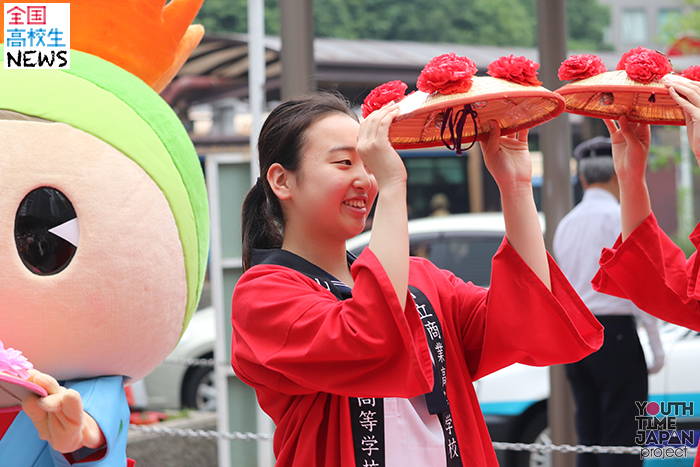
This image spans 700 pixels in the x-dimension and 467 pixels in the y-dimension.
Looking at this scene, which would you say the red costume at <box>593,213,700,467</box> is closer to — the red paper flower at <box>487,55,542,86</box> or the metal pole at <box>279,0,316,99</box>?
the red paper flower at <box>487,55,542,86</box>

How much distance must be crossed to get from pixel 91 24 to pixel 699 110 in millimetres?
1872

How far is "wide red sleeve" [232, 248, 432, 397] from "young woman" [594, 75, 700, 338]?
98 cm

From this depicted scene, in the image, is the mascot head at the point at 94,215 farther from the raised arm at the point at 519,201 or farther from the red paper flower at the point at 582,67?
the red paper flower at the point at 582,67

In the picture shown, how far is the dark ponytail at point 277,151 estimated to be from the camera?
202cm

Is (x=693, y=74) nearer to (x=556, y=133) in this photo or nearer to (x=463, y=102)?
(x=463, y=102)

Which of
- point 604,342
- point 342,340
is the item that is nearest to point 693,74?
point 342,340

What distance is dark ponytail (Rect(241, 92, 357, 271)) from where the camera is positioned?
2020mm

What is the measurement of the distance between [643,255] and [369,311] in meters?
1.12

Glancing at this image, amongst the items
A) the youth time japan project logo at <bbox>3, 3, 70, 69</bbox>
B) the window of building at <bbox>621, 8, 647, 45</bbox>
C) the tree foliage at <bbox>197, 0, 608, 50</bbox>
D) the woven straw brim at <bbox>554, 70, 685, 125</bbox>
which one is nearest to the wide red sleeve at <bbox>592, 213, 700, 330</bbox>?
the woven straw brim at <bbox>554, 70, 685, 125</bbox>

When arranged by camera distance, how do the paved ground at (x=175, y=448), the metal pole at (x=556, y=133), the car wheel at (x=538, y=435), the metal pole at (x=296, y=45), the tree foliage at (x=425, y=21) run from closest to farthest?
the metal pole at (x=296, y=45), the metal pole at (x=556, y=133), the car wheel at (x=538, y=435), the paved ground at (x=175, y=448), the tree foliage at (x=425, y=21)

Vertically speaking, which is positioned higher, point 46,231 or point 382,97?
point 382,97

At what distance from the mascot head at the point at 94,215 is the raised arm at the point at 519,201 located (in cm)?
101

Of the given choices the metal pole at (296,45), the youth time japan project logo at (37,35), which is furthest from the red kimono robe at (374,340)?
the metal pole at (296,45)

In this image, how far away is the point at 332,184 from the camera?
1911 mm
